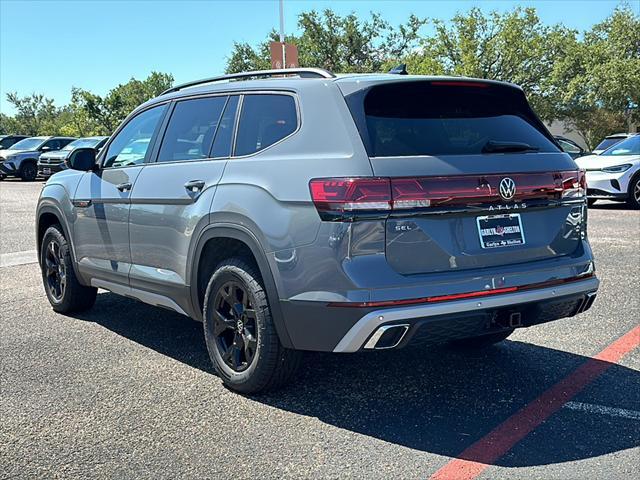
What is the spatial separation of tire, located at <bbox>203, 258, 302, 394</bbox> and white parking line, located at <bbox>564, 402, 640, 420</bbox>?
1.55 meters

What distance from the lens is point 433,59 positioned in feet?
146

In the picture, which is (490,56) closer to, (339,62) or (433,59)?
(433,59)

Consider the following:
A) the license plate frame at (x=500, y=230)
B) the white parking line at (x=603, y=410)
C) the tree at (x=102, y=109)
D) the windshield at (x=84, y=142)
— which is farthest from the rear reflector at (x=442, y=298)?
the tree at (x=102, y=109)

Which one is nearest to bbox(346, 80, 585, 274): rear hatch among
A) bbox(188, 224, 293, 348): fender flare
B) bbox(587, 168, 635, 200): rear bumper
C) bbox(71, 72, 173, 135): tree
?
bbox(188, 224, 293, 348): fender flare

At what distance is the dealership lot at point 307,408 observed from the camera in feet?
10.8

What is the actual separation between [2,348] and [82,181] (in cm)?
144

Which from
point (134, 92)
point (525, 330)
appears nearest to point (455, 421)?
point (525, 330)

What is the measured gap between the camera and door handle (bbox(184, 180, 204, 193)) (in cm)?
430

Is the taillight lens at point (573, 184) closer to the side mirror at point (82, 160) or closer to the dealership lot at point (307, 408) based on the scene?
the dealership lot at point (307, 408)

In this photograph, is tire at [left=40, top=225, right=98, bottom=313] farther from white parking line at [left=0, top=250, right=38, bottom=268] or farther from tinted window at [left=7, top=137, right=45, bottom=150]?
tinted window at [left=7, top=137, right=45, bottom=150]

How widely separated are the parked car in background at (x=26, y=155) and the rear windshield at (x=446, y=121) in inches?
1026

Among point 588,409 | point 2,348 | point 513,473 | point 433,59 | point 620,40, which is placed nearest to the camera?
point 513,473

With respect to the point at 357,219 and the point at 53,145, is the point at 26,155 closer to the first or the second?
the point at 53,145

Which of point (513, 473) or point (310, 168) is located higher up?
point (310, 168)
